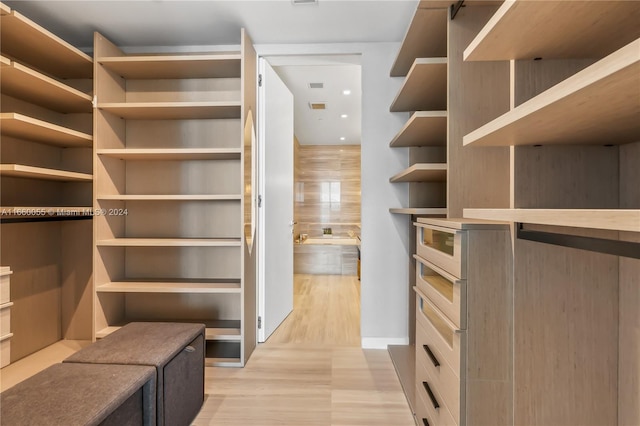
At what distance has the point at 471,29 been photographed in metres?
1.55

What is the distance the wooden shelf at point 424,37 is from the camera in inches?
66.4

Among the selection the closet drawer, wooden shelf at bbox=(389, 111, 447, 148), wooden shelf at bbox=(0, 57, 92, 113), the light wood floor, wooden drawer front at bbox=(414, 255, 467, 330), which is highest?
wooden shelf at bbox=(0, 57, 92, 113)

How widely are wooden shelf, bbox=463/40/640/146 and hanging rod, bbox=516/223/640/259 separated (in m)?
0.29

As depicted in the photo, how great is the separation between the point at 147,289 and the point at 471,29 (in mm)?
2462

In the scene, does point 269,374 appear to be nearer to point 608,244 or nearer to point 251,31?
point 608,244

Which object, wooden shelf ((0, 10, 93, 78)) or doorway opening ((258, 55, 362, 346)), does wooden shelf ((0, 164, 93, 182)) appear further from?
doorway opening ((258, 55, 362, 346))

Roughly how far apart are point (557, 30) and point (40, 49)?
2821 mm

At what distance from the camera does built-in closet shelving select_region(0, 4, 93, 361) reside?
77.1 inches

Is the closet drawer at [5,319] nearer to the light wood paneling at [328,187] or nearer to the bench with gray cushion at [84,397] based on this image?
the bench with gray cushion at [84,397]

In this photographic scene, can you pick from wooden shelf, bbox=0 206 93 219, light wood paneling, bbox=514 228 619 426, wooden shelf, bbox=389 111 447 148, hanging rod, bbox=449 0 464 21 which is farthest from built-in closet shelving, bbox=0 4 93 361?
light wood paneling, bbox=514 228 619 426

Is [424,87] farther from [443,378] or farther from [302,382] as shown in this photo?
[302,382]

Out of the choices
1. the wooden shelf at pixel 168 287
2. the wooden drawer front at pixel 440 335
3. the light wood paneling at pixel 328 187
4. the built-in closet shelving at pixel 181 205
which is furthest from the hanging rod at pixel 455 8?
the light wood paneling at pixel 328 187

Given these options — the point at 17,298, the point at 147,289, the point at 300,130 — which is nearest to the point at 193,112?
the point at 147,289

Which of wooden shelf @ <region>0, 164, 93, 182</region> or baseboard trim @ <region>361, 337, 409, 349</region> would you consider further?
baseboard trim @ <region>361, 337, 409, 349</region>
